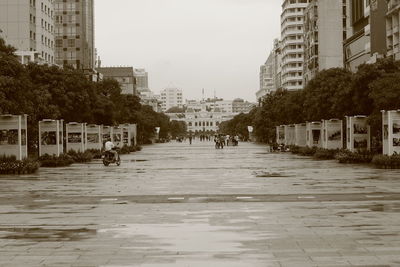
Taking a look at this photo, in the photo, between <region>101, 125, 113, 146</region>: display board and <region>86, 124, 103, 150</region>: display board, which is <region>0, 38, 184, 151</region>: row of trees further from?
<region>101, 125, 113, 146</region>: display board

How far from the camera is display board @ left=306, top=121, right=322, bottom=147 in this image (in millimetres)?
69062

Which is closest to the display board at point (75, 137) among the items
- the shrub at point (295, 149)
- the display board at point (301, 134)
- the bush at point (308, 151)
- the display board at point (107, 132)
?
the display board at point (107, 132)

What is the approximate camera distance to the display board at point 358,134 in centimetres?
5094

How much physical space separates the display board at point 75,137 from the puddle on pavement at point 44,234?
45102mm

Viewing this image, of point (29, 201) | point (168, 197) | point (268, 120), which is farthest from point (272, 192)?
point (268, 120)

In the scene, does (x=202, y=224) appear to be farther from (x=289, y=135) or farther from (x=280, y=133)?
(x=280, y=133)

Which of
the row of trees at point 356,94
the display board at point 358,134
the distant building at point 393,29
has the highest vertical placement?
the distant building at point 393,29

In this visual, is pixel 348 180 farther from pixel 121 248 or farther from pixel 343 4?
pixel 343 4

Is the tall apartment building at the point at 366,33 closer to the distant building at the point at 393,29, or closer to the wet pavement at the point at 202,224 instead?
the distant building at the point at 393,29

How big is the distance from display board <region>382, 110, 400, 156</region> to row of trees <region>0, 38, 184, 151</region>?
20.0 meters

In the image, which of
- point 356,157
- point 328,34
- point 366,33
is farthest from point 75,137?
point 328,34

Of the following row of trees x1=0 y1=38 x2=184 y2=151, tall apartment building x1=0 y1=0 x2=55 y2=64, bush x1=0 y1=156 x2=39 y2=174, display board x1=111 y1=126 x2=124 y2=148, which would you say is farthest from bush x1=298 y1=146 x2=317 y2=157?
tall apartment building x1=0 y1=0 x2=55 y2=64

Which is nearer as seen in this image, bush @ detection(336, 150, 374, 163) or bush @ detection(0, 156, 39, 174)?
bush @ detection(0, 156, 39, 174)

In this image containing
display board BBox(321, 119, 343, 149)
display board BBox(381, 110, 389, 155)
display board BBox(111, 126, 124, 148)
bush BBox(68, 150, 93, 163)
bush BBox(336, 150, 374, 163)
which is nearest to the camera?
display board BBox(381, 110, 389, 155)
